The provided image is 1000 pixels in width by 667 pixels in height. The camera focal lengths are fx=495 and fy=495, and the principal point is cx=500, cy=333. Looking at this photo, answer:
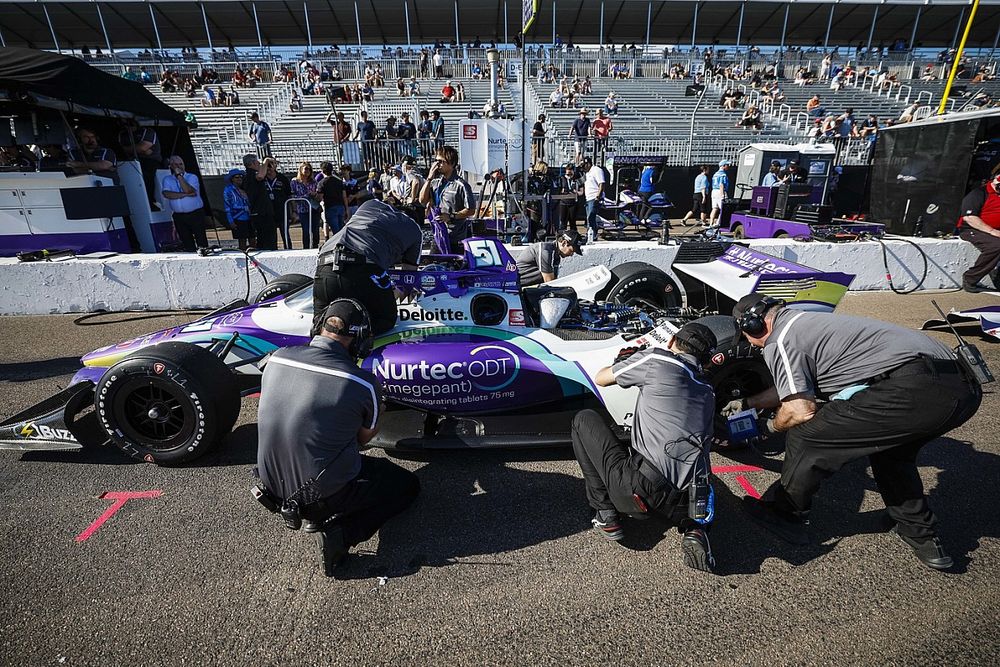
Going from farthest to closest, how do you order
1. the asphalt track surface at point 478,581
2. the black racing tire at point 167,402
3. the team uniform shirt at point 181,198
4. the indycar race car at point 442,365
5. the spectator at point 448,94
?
the spectator at point 448,94 → the team uniform shirt at point 181,198 → the indycar race car at point 442,365 → the black racing tire at point 167,402 → the asphalt track surface at point 478,581

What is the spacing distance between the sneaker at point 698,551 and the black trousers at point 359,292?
2448mm

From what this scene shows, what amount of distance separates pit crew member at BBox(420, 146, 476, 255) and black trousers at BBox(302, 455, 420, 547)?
10.4ft

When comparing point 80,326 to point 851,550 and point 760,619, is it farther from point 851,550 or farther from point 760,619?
point 851,550

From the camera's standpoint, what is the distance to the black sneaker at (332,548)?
2455 mm

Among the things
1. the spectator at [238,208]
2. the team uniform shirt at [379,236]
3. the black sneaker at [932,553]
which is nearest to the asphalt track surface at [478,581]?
the black sneaker at [932,553]

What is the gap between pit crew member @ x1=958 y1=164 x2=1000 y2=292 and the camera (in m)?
6.75

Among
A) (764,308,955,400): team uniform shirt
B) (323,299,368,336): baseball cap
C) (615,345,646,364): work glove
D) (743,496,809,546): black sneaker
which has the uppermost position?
(323,299,368,336): baseball cap

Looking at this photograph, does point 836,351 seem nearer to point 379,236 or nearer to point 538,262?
point 379,236

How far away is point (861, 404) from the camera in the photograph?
2.54m

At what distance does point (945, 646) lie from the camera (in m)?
2.13

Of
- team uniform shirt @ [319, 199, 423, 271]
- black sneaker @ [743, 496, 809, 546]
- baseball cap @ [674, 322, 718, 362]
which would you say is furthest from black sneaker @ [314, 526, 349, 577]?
black sneaker @ [743, 496, 809, 546]

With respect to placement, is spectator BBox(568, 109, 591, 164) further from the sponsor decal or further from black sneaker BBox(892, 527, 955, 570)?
black sneaker BBox(892, 527, 955, 570)

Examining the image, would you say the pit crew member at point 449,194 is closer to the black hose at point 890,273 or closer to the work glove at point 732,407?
the work glove at point 732,407

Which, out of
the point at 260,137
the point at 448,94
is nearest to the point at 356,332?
the point at 260,137
